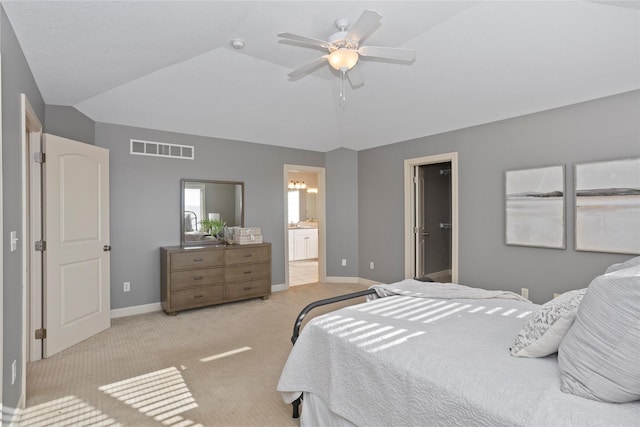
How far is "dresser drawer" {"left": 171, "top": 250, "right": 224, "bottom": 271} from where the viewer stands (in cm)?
415

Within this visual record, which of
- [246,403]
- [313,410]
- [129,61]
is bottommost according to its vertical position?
[246,403]

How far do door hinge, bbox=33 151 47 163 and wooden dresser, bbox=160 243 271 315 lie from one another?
1564 millimetres

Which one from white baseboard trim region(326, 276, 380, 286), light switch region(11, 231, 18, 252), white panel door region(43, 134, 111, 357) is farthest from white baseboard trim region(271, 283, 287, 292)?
light switch region(11, 231, 18, 252)

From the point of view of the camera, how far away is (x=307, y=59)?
3.68 m

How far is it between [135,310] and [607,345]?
4632 mm

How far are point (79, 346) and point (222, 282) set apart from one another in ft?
5.39

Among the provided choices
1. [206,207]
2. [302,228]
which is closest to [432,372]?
[206,207]

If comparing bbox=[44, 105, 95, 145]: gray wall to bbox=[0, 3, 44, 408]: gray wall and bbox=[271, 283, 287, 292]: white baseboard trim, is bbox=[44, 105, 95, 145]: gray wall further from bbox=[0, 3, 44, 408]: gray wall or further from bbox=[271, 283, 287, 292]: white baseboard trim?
Answer: bbox=[271, 283, 287, 292]: white baseboard trim

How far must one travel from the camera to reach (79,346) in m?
3.31

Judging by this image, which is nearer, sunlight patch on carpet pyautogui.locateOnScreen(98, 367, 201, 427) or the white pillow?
the white pillow

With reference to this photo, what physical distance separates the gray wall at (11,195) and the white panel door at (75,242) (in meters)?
0.97

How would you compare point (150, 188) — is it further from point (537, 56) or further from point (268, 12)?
point (537, 56)

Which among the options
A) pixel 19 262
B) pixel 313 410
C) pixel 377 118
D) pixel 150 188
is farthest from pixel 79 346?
pixel 377 118

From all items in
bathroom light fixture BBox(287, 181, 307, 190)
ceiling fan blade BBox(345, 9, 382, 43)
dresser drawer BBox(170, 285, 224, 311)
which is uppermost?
ceiling fan blade BBox(345, 9, 382, 43)
